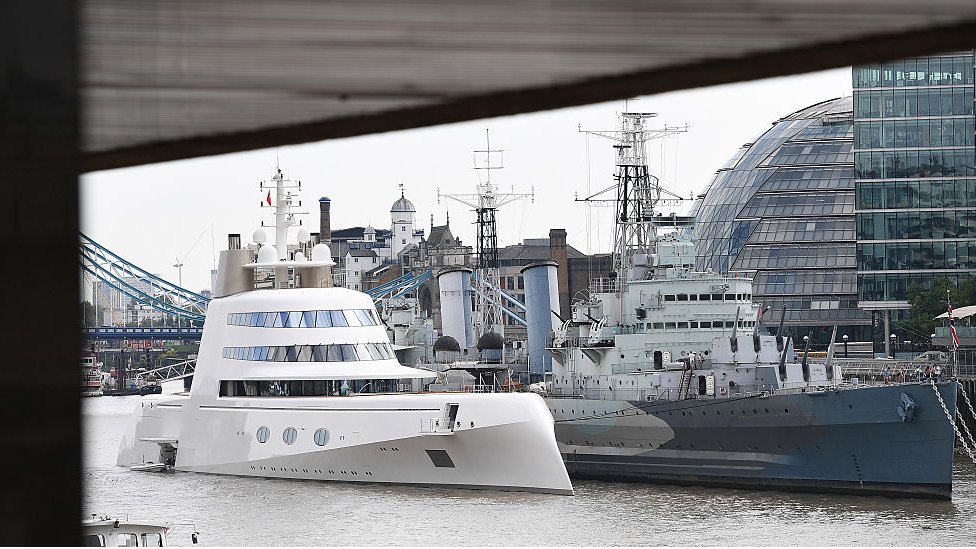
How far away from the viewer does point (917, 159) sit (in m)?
61.2

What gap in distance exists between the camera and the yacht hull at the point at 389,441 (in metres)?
34.6

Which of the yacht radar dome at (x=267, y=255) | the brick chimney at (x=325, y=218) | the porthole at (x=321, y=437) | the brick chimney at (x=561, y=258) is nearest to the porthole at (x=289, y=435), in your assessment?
the porthole at (x=321, y=437)

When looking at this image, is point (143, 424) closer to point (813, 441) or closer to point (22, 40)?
point (813, 441)

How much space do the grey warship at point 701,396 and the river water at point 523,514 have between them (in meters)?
0.82

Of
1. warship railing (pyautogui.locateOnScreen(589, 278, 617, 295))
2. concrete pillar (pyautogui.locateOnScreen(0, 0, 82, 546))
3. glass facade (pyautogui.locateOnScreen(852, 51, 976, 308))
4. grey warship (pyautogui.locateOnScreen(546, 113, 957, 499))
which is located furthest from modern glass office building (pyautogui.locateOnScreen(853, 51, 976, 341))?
concrete pillar (pyautogui.locateOnScreen(0, 0, 82, 546))

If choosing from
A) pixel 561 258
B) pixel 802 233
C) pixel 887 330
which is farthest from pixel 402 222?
pixel 887 330

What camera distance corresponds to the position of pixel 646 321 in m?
42.1

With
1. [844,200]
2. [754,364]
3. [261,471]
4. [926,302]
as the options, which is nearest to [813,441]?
[754,364]

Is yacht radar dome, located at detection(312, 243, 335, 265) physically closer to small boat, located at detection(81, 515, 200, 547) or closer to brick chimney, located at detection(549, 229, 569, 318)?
small boat, located at detection(81, 515, 200, 547)

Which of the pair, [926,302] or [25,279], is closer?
[25,279]

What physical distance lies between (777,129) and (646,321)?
1658 inches

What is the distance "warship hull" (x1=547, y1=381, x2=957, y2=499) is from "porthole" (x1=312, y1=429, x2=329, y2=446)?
24.3ft

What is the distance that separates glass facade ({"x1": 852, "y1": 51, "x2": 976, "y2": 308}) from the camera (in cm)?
6112

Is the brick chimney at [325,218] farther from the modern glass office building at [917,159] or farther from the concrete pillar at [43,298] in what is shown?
the concrete pillar at [43,298]
